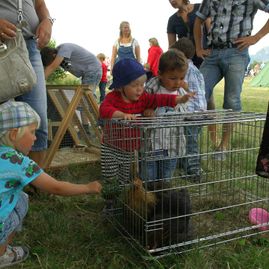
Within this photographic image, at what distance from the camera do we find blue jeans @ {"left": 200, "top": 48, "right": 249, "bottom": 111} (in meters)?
3.39

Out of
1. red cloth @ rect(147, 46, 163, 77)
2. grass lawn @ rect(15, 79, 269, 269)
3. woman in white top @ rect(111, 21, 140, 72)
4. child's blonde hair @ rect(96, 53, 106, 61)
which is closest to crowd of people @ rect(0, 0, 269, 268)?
grass lawn @ rect(15, 79, 269, 269)

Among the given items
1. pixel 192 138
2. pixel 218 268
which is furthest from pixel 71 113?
pixel 218 268

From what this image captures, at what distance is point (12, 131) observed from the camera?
5.57 feet

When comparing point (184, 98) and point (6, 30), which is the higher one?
point (6, 30)

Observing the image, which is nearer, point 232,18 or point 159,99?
point 159,99

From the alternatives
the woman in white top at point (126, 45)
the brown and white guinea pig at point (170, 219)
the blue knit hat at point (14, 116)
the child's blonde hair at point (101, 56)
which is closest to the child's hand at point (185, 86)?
the brown and white guinea pig at point (170, 219)

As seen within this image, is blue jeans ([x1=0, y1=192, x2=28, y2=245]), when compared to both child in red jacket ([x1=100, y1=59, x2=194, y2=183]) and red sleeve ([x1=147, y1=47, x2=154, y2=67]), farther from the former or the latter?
red sleeve ([x1=147, y1=47, x2=154, y2=67])

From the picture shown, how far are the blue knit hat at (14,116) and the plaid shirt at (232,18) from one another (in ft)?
7.19

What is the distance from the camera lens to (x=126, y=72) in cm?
236

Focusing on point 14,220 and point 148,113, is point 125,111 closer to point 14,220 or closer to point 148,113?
point 148,113

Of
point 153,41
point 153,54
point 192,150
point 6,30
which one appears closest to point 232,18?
point 192,150

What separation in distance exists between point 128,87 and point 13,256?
3.79 feet

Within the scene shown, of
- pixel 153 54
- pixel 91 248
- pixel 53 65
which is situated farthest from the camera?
pixel 153 54

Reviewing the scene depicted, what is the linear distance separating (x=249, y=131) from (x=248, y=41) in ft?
4.13
